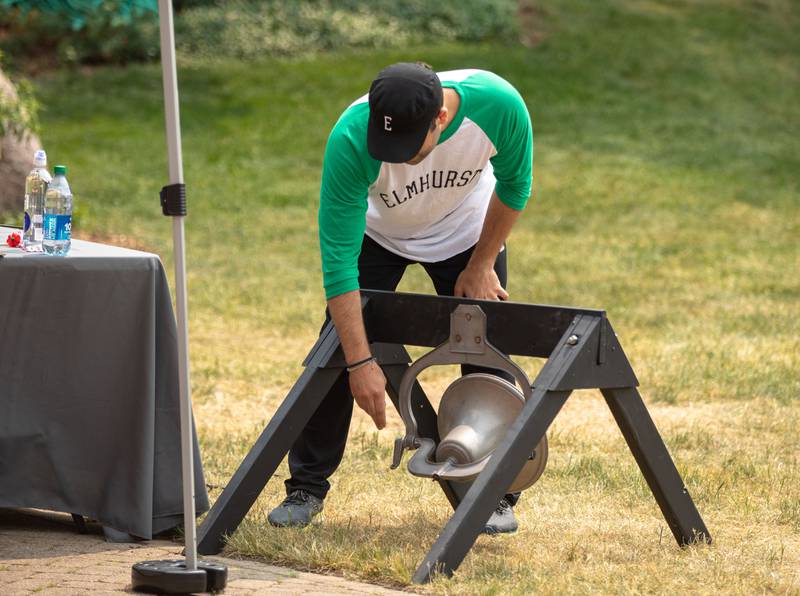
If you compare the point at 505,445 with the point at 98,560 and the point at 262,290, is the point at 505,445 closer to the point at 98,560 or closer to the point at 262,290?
the point at 98,560

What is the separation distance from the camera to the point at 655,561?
4.43 metres

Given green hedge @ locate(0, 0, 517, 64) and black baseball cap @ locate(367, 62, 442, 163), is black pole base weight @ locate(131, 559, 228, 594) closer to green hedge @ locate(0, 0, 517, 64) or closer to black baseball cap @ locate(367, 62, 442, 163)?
black baseball cap @ locate(367, 62, 442, 163)

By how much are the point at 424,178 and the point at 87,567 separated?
70.8 inches

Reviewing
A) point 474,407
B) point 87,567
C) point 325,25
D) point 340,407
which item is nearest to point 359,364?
point 474,407

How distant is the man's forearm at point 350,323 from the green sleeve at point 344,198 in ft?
0.10

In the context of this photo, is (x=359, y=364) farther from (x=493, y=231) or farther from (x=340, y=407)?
→ (x=493, y=231)

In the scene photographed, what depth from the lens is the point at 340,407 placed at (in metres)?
4.93

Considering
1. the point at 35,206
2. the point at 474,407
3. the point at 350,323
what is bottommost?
the point at 474,407

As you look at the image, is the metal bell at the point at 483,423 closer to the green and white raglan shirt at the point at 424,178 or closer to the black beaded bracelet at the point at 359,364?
the black beaded bracelet at the point at 359,364

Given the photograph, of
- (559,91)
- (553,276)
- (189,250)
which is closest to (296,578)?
(553,276)

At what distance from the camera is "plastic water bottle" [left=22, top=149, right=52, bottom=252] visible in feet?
16.2

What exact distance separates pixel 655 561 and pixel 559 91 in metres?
15.0

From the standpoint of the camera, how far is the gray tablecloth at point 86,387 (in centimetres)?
462

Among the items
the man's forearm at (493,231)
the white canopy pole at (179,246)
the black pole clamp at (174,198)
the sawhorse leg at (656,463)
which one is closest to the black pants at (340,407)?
the man's forearm at (493,231)
